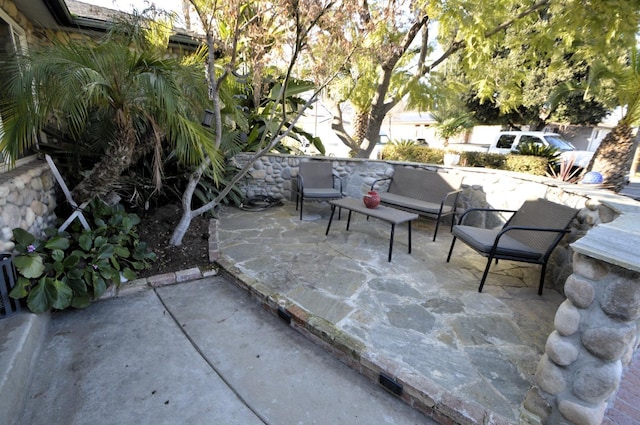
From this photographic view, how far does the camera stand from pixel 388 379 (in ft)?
5.76

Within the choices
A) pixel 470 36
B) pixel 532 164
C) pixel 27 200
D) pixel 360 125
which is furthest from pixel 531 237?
pixel 360 125

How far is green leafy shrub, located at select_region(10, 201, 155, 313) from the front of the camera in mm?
2053

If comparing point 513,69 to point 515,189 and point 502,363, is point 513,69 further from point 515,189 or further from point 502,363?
point 502,363

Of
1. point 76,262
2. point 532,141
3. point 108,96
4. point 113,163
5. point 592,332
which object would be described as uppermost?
point 108,96

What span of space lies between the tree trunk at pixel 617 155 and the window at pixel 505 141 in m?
4.47

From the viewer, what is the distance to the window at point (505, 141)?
10.0 m

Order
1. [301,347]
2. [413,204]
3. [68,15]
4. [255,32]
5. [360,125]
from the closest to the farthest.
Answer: [301,347]
[255,32]
[68,15]
[413,204]
[360,125]

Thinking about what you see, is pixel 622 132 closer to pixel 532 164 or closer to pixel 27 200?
pixel 532 164

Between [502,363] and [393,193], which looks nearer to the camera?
[502,363]

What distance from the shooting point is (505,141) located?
10.2 metres

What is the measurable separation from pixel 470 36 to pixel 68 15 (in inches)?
215

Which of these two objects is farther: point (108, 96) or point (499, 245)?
point (499, 245)

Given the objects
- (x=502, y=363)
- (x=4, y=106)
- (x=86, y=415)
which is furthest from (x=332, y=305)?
(x=4, y=106)

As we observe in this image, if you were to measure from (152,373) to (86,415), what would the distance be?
34cm
